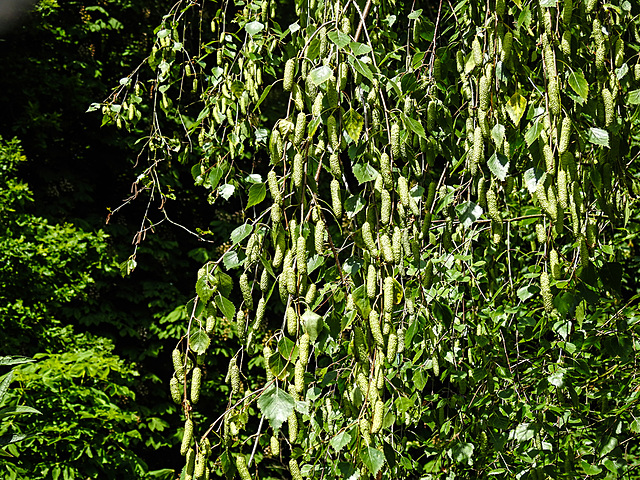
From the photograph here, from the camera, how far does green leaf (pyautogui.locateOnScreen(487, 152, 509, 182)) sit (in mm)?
863

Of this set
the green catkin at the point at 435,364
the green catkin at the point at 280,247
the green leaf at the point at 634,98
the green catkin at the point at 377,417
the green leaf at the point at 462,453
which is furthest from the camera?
the green leaf at the point at 462,453

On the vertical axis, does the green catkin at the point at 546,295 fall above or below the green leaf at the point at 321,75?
below

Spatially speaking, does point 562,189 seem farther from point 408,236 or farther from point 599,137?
point 408,236

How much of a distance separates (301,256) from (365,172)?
5.7 inches

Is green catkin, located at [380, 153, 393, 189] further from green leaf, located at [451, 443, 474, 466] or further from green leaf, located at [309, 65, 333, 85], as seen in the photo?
green leaf, located at [451, 443, 474, 466]

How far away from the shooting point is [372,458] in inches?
30.3

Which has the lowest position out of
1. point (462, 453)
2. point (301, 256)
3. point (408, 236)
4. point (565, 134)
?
point (462, 453)

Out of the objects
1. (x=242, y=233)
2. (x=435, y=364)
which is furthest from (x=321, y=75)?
(x=435, y=364)

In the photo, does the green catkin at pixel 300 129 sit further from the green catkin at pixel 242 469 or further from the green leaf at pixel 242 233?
the green catkin at pixel 242 469

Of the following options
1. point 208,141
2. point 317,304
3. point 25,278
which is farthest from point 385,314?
point 25,278

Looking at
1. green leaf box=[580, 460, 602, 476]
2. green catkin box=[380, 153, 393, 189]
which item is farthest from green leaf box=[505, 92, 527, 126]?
green leaf box=[580, 460, 602, 476]

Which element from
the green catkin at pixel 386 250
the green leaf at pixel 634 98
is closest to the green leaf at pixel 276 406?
the green catkin at pixel 386 250

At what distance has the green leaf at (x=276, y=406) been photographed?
744 mm

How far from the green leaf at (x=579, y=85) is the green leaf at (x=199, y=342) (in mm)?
609
